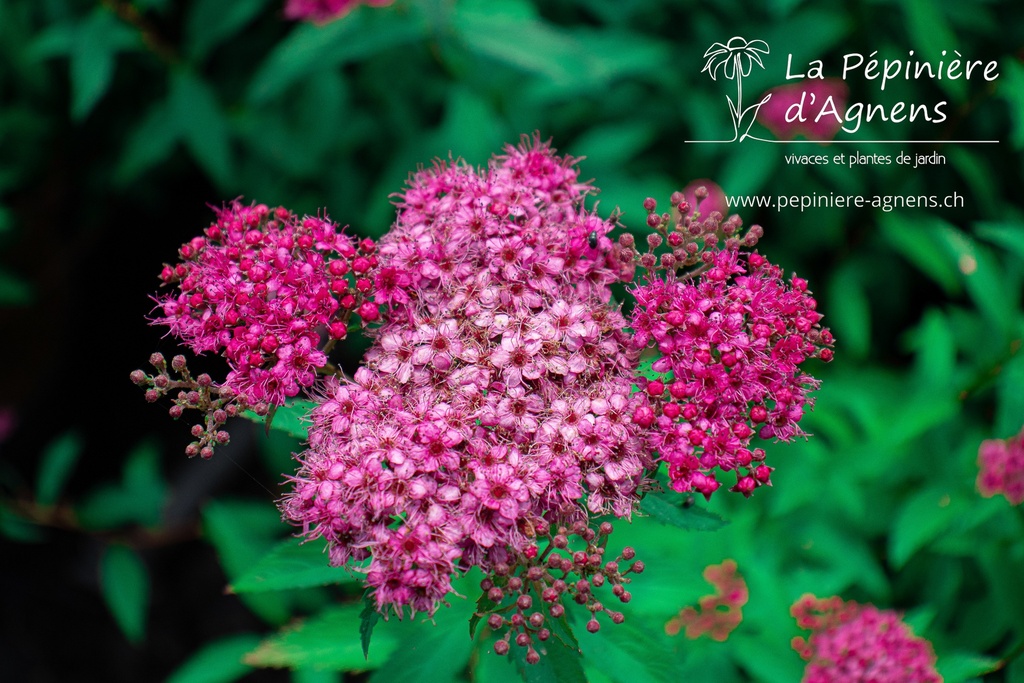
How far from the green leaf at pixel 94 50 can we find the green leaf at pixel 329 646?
6.14ft

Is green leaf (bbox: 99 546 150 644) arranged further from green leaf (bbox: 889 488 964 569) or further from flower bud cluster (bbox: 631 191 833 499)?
green leaf (bbox: 889 488 964 569)

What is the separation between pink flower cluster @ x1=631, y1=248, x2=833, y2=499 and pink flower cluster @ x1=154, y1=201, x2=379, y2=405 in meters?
0.56

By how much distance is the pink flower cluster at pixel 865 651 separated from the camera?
1.78 m

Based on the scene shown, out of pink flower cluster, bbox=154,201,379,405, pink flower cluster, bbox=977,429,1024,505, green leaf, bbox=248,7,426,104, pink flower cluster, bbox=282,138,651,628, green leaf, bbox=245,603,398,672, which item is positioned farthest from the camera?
green leaf, bbox=248,7,426,104

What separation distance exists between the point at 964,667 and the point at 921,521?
1.72 ft

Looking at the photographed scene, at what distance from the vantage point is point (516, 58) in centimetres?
237

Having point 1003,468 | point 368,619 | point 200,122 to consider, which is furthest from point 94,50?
point 1003,468

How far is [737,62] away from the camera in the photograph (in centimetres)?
Answer: 273

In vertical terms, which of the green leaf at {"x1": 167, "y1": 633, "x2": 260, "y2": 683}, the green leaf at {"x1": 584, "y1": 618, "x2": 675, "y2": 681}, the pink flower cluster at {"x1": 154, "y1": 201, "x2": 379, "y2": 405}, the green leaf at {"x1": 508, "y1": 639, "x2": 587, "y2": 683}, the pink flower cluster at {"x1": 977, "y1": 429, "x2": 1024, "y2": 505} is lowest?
the green leaf at {"x1": 167, "y1": 633, "x2": 260, "y2": 683}

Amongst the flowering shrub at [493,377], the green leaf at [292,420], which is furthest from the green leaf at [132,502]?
the flowering shrub at [493,377]

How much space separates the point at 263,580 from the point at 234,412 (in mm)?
484

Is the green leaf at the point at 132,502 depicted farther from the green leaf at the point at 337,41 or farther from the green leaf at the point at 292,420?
the green leaf at the point at 292,420

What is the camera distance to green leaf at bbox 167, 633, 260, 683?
274 centimetres

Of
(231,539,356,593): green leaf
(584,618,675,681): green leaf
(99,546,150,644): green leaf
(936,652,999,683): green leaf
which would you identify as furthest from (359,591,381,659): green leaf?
(99,546,150,644): green leaf
